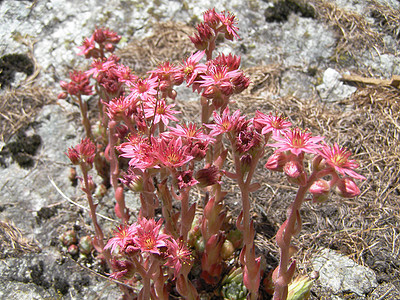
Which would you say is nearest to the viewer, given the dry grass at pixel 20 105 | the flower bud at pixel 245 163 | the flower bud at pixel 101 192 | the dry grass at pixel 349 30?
the flower bud at pixel 245 163

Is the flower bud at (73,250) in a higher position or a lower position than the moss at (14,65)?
lower

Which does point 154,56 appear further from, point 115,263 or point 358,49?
point 115,263

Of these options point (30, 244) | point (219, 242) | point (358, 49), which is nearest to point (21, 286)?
point (30, 244)

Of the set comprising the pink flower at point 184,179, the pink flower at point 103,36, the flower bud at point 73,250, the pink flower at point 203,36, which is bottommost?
the flower bud at point 73,250

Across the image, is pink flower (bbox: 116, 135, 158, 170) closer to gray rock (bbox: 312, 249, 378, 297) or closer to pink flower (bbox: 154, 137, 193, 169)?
pink flower (bbox: 154, 137, 193, 169)

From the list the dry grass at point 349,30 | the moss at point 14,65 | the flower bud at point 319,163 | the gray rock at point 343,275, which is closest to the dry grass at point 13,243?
the moss at point 14,65

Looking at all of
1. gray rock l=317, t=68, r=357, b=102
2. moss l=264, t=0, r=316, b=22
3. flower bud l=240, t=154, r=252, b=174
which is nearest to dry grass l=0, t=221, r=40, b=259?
flower bud l=240, t=154, r=252, b=174

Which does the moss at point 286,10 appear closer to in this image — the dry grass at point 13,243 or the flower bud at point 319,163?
the flower bud at point 319,163

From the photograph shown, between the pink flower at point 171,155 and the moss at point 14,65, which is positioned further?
the moss at point 14,65
